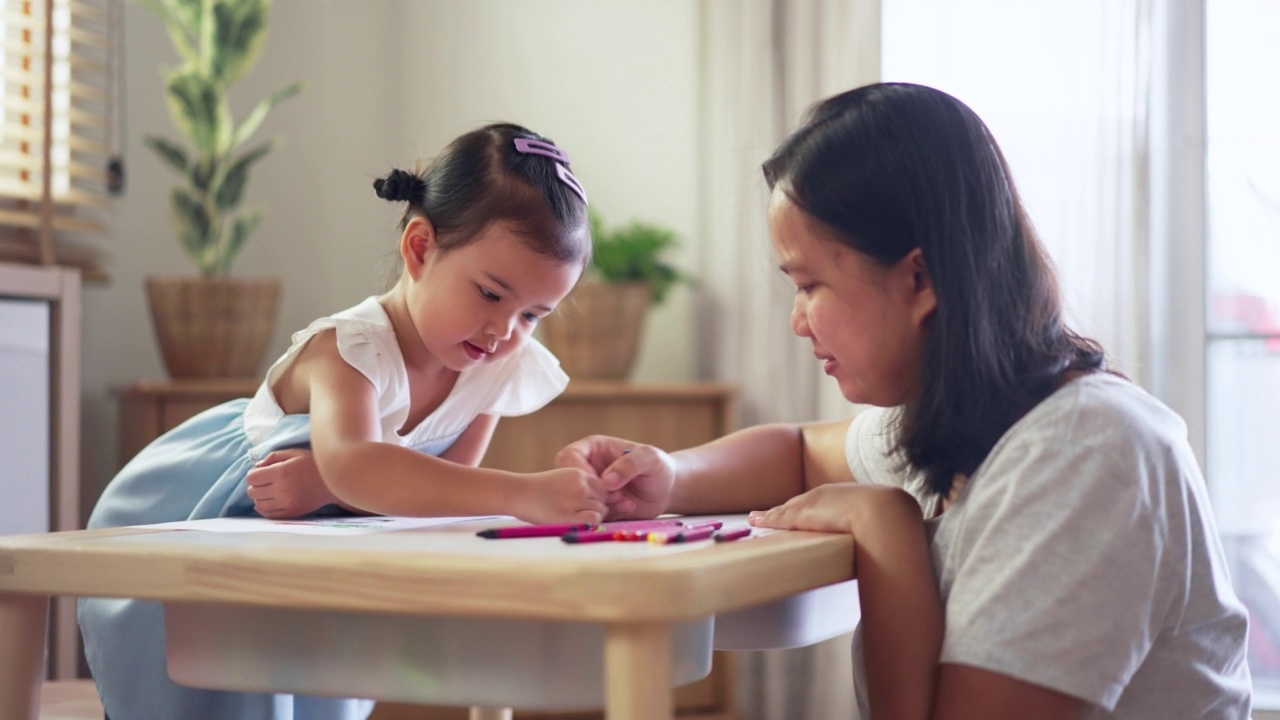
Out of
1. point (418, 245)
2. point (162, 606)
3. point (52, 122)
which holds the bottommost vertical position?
point (162, 606)

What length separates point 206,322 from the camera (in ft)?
8.33

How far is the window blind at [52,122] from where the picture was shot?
229cm

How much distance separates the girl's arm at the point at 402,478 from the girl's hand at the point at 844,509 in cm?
15

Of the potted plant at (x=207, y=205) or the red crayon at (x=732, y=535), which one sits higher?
the potted plant at (x=207, y=205)

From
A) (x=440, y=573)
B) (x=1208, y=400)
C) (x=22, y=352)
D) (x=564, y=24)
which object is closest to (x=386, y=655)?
(x=440, y=573)

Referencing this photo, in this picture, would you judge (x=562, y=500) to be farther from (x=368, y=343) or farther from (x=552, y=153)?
(x=552, y=153)

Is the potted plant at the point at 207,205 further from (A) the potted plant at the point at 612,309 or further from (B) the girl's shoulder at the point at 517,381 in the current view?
(B) the girl's shoulder at the point at 517,381

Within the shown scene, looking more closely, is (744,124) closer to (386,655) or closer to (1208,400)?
(1208,400)

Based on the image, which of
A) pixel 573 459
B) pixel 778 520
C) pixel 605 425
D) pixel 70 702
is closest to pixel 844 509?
pixel 778 520

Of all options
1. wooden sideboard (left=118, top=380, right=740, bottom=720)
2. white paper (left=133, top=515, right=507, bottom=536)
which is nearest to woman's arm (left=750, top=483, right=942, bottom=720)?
white paper (left=133, top=515, right=507, bottom=536)

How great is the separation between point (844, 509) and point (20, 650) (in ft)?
1.81

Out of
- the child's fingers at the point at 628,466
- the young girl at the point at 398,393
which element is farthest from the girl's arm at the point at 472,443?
the child's fingers at the point at 628,466

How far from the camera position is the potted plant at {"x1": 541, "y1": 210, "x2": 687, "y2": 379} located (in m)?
2.66

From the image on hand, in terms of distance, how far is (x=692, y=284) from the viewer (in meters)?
2.98
